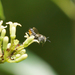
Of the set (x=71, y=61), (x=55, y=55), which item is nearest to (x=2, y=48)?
(x=71, y=61)

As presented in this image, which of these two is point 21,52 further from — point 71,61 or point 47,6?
point 47,6

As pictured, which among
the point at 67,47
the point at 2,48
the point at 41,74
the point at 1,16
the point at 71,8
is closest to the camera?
the point at 2,48

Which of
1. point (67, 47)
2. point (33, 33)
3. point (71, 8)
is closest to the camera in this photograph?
point (33, 33)

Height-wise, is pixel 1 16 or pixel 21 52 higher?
pixel 1 16

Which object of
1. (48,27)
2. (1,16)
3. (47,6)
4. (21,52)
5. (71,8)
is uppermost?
(47,6)

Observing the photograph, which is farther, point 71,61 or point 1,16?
point 71,61

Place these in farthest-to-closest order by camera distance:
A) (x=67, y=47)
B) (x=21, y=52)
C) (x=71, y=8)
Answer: (x=67, y=47), (x=71, y=8), (x=21, y=52)

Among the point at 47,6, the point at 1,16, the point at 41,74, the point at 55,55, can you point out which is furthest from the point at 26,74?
the point at 47,6

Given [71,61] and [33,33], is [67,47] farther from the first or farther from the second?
[33,33]

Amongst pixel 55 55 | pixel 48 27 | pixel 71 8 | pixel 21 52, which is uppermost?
pixel 48 27
